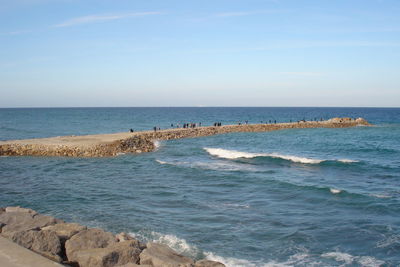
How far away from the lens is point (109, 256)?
9.07 m

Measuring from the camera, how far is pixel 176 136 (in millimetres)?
52312

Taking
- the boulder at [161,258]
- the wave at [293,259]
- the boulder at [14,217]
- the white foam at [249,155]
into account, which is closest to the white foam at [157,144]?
the white foam at [249,155]

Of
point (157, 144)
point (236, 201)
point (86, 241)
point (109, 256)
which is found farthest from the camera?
point (157, 144)

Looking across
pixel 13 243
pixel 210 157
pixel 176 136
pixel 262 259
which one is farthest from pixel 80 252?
pixel 176 136

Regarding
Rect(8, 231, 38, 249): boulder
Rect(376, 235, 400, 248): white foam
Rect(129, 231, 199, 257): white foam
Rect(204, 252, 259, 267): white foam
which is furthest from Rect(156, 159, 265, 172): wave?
Rect(8, 231, 38, 249): boulder

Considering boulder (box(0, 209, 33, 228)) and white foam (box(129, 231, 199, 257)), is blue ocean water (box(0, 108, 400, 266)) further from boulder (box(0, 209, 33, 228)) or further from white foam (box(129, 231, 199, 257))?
boulder (box(0, 209, 33, 228))

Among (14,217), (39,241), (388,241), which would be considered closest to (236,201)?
(388,241)

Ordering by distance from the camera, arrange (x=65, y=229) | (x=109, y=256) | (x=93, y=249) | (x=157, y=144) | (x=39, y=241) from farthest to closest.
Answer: (x=157, y=144) → (x=65, y=229) → (x=39, y=241) → (x=93, y=249) → (x=109, y=256)

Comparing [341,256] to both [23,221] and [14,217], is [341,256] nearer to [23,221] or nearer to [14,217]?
[23,221]

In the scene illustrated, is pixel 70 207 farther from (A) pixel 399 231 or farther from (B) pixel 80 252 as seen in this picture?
(A) pixel 399 231

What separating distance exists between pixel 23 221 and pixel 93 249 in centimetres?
388

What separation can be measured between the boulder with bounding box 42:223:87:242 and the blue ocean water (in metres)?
2.90

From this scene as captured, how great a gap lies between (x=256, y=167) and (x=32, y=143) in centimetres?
2235

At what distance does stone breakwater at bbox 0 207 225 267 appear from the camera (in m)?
9.05
